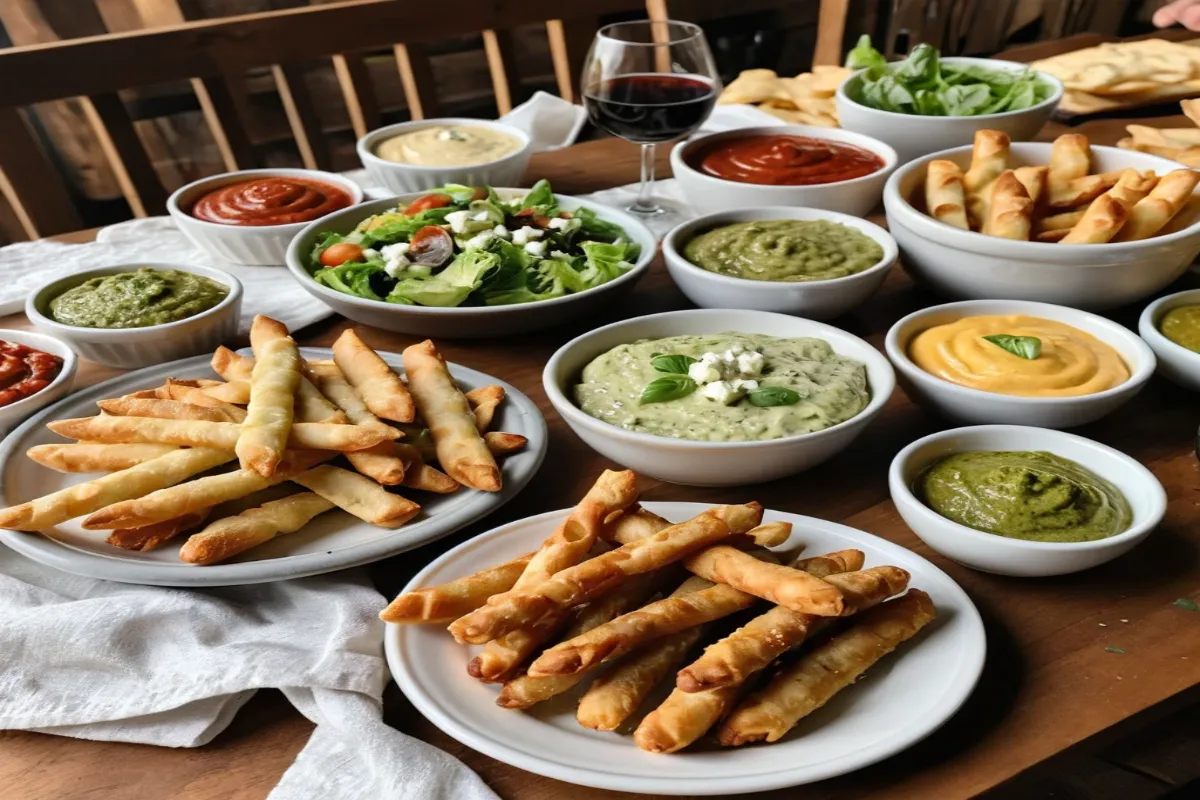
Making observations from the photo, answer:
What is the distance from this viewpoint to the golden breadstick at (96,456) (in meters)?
1.35

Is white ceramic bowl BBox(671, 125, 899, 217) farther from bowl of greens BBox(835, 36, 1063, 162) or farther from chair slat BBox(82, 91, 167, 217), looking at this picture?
chair slat BBox(82, 91, 167, 217)

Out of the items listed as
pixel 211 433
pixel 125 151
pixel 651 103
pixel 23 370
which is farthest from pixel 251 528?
pixel 125 151

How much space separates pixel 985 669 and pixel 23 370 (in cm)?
161

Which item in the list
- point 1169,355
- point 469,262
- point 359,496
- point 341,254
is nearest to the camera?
point 359,496

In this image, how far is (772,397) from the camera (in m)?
1.43

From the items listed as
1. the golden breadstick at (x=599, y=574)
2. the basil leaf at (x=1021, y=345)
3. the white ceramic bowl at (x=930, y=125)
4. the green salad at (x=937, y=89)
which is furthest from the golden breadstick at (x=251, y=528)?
the green salad at (x=937, y=89)

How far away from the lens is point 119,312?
71.2 inches

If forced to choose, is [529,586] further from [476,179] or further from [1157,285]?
[476,179]

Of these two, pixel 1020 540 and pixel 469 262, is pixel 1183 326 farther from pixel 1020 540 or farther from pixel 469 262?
pixel 469 262

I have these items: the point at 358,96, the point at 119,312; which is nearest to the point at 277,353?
the point at 119,312

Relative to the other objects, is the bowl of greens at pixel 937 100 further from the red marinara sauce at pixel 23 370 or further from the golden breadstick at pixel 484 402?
the red marinara sauce at pixel 23 370

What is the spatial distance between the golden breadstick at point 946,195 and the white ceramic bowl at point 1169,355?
0.38 meters

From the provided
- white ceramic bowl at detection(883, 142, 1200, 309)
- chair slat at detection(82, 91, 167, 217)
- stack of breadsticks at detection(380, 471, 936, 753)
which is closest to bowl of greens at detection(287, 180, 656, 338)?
white ceramic bowl at detection(883, 142, 1200, 309)

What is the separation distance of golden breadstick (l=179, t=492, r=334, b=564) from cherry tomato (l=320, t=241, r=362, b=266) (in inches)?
32.3
